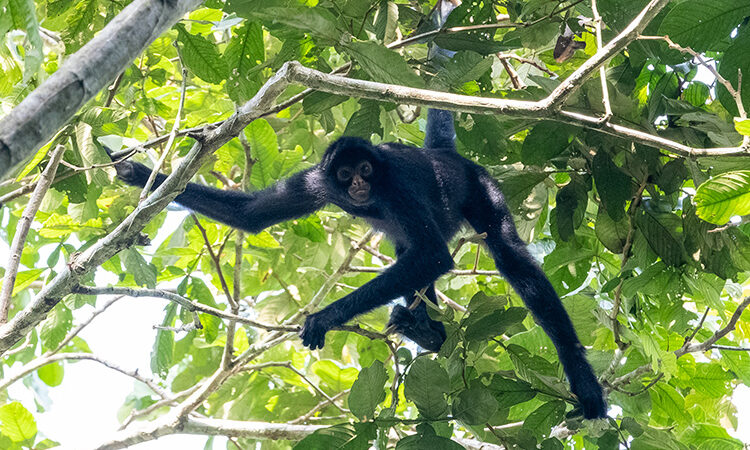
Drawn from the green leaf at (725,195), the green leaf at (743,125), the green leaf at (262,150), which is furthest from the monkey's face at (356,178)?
the green leaf at (743,125)

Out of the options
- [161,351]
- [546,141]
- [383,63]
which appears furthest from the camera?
[161,351]

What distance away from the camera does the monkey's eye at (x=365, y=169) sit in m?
6.23

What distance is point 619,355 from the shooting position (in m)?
4.69

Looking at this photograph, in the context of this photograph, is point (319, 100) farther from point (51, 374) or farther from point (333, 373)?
point (51, 374)

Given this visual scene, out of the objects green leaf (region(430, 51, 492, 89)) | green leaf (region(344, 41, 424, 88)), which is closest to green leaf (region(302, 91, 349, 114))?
green leaf (region(430, 51, 492, 89))

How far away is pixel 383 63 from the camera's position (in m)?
3.79

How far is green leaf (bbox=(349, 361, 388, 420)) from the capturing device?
12.8ft

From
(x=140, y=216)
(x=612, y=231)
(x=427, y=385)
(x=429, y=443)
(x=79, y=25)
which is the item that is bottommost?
(x=429, y=443)

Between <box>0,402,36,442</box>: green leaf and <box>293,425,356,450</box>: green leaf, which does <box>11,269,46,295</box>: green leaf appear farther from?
<box>293,425,356,450</box>: green leaf

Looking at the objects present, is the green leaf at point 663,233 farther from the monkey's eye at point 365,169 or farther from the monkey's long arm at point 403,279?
the monkey's eye at point 365,169

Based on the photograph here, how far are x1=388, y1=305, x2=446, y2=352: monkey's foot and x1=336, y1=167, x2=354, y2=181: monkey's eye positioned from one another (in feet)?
4.10

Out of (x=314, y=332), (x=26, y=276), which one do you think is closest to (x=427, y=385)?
(x=314, y=332)

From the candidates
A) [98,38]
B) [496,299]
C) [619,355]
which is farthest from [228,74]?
[619,355]

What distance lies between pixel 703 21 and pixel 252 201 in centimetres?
364
